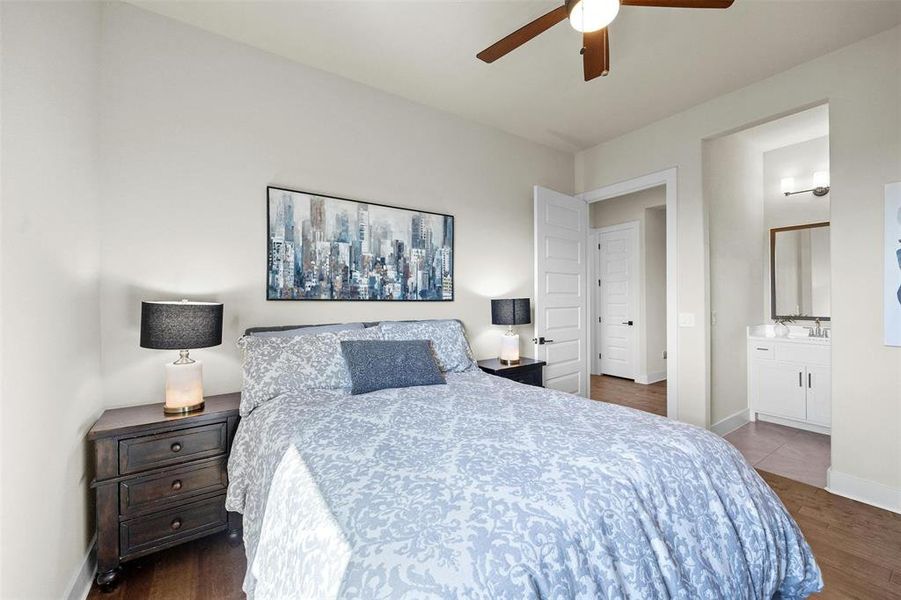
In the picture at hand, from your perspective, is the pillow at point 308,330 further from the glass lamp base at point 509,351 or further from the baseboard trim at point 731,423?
the baseboard trim at point 731,423

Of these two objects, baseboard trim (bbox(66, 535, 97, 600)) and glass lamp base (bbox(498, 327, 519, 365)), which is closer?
baseboard trim (bbox(66, 535, 97, 600))

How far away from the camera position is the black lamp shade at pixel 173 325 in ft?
5.92

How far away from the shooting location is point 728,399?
→ 3.63 meters

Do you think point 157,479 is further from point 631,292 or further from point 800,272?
point 631,292

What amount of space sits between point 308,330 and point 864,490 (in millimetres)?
3662

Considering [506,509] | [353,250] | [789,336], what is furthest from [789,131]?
[506,509]

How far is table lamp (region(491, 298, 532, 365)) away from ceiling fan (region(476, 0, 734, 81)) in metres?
1.79

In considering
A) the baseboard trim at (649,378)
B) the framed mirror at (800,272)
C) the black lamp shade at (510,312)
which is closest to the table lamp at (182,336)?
the black lamp shade at (510,312)

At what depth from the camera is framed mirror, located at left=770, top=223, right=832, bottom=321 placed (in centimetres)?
372

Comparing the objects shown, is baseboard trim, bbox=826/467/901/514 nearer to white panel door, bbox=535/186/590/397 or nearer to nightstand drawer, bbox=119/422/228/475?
white panel door, bbox=535/186/590/397

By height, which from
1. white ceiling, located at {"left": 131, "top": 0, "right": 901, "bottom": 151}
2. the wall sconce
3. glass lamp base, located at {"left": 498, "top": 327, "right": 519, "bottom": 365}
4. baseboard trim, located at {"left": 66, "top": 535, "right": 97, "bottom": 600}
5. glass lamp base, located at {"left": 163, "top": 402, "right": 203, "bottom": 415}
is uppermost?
white ceiling, located at {"left": 131, "top": 0, "right": 901, "bottom": 151}

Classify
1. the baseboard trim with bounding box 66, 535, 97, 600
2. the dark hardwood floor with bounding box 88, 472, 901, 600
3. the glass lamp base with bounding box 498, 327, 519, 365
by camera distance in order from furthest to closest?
the glass lamp base with bounding box 498, 327, 519, 365
the dark hardwood floor with bounding box 88, 472, 901, 600
the baseboard trim with bounding box 66, 535, 97, 600

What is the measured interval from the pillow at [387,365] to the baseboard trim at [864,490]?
269 cm

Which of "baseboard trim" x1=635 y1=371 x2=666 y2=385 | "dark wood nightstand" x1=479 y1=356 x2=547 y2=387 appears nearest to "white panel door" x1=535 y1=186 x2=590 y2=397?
"dark wood nightstand" x1=479 y1=356 x2=547 y2=387
